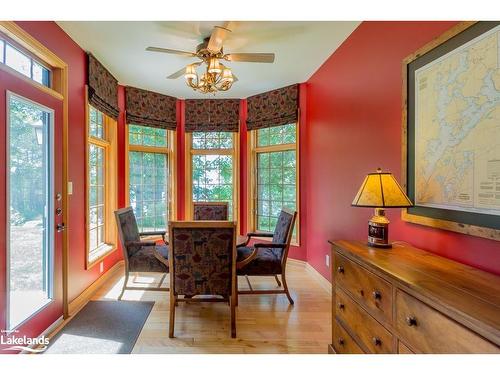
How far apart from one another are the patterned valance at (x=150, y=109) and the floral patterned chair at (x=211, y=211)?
5.19ft

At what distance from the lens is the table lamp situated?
1614mm

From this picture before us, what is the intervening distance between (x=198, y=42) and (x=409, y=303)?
9.48 ft

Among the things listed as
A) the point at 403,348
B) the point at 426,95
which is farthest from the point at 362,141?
the point at 403,348

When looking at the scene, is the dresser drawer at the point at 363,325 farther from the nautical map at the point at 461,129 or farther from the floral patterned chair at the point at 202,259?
the floral patterned chair at the point at 202,259

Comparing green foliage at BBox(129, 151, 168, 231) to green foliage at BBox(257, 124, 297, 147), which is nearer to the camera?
green foliage at BBox(257, 124, 297, 147)

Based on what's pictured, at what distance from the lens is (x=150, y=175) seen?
4.39m

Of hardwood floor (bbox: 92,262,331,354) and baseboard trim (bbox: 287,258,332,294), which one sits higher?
baseboard trim (bbox: 287,258,332,294)

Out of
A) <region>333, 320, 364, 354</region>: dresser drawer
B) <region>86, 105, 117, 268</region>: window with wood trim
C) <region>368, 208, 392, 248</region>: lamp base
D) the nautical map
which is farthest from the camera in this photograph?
<region>86, 105, 117, 268</region>: window with wood trim

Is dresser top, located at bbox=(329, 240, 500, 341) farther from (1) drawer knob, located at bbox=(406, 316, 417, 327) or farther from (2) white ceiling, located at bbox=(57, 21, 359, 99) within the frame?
(2) white ceiling, located at bbox=(57, 21, 359, 99)

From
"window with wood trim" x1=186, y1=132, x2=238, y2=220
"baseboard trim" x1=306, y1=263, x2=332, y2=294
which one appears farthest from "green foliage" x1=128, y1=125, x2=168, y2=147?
"baseboard trim" x1=306, y1=263, x2=332, y2=294

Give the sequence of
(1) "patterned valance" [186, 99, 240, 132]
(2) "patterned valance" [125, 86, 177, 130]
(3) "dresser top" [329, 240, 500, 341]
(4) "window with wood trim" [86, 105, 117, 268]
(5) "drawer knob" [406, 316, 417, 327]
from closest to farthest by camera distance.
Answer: (3) "dresser top" [329, 240, 500, 341]
(5) "drawer knob" [406, 316, 417, 327]
(4) "window with wood trim" [86, 105, 117, 268]
(2) "patterned valance" [125, 86, 177, 130]
(1) "patterned valance" [186, 99, 240, 132]

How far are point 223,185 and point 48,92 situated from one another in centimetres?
285

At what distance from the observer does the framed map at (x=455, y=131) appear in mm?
1274
